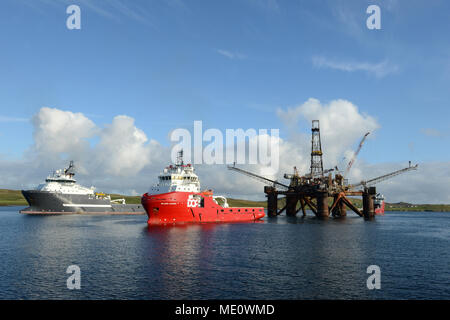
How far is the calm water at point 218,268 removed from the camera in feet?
76.9

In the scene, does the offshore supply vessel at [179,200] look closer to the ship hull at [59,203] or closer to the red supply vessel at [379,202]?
the ship hull at [59,203]

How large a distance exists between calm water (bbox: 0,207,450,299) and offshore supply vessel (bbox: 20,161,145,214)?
6536cm

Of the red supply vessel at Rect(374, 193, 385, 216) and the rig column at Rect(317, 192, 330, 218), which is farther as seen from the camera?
the red supply vessel at Rect(374, 193, 385, 216)

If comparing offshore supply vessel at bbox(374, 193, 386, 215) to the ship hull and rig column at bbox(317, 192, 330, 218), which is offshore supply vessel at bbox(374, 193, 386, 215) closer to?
rig column at bbox(317, 192, 330, 218)

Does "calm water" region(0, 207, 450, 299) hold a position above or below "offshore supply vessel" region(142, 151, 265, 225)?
below

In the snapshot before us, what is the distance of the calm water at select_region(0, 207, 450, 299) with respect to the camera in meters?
23.4

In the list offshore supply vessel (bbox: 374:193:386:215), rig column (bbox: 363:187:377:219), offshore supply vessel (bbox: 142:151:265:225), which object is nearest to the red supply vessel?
offshore supply vessel (bbox: 374:193:386:215)

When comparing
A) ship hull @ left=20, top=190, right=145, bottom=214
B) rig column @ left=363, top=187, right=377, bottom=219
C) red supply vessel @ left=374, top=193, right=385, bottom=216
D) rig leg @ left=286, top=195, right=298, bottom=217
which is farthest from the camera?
red supply vessel @ left=374, top=193, right=385, bottom=216

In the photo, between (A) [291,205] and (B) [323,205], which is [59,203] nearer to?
(A) [291,205]

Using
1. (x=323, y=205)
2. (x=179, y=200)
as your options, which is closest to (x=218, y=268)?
(x=179, y=200)

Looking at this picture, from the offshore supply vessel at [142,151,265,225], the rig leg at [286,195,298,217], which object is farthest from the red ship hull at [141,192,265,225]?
the rig leg at [286,195,298,217]

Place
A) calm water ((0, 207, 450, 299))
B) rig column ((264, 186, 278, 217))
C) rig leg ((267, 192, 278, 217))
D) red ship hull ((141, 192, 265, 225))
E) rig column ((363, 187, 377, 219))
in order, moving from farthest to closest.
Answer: rig leg ((267, 192, 278, 217)), rig column ((264, 186, 278, 217)), rig column ((363, 187, 377, 219)), red ship hull ((141, 192, 265, 225)), calm water ((0, 207, 450, 299))
